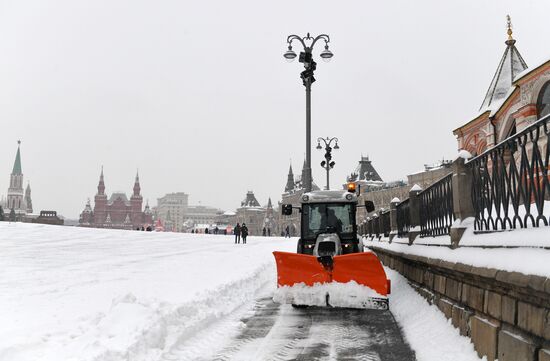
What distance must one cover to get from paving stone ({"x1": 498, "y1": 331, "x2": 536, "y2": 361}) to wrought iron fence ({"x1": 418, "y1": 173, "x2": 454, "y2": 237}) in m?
3.25

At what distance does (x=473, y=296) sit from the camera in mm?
5586

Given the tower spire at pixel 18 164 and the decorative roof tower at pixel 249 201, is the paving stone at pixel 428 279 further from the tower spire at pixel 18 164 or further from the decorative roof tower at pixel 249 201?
the tower spire at pixel 18 164

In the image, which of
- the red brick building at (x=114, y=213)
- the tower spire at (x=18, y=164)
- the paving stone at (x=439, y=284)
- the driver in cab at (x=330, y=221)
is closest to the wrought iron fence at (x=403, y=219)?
the driver in cab at (x=330, y=221)

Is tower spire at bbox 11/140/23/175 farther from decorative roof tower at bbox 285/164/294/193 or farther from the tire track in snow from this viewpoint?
the tire track in snow

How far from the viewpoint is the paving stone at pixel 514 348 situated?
3.89 m

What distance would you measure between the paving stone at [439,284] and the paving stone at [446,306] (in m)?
0.15

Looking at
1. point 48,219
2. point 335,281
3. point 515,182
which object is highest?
point 48,219

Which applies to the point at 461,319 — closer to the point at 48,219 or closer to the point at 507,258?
the point at 507,258

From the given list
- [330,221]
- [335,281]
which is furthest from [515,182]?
[330,221]

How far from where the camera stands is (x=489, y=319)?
4.99 metres

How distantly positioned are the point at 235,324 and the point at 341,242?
3.45 m

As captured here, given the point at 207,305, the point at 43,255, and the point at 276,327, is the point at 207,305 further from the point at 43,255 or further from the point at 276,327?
the point at 43,255

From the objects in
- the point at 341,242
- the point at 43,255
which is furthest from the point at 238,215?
the point at 341,242

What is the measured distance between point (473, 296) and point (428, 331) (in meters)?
1.51
